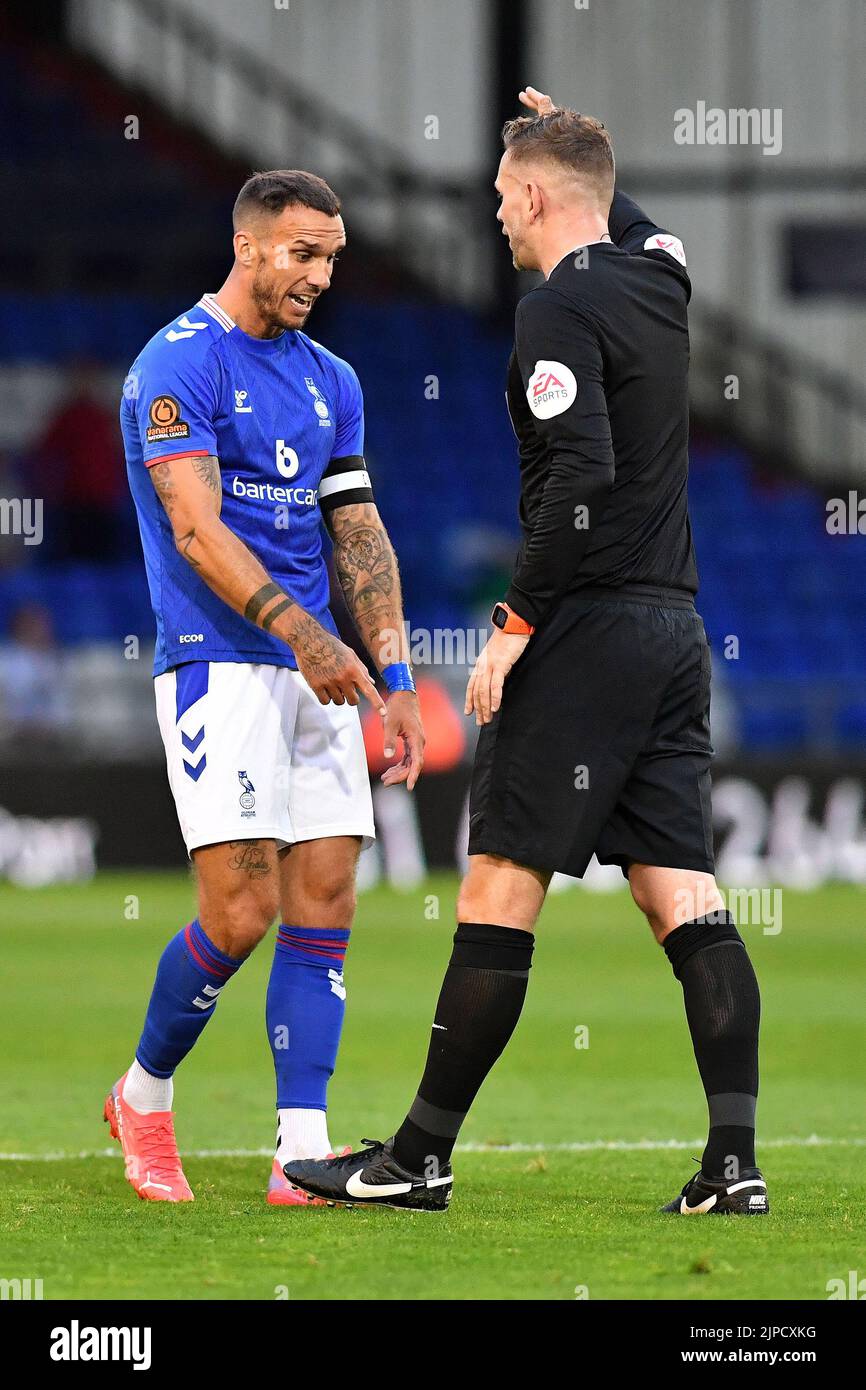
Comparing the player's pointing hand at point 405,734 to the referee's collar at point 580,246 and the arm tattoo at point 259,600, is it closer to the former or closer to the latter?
the arm tattoo at point 259,600

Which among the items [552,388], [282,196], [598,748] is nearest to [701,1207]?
[598,748]

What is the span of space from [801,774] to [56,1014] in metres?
8.02

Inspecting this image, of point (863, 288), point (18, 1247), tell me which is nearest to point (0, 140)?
point (863, 288)

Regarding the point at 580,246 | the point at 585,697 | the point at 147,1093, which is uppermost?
the point at 580,246

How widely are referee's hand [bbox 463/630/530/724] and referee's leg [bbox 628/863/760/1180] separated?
0.51 meters

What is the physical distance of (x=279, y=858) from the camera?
5297mm

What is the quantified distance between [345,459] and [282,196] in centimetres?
70

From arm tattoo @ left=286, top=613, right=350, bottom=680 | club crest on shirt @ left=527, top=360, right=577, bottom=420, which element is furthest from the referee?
arm tattoo @ left=286, top=613, right=350, bottom=680

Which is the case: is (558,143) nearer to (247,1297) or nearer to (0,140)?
(247,1297)

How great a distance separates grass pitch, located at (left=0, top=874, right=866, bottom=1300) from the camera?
13.4 feet

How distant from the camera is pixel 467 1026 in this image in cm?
470

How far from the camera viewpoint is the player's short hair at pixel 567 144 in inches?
189

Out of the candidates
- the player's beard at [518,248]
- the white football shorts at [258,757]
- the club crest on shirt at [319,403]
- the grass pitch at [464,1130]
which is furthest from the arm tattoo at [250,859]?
the player's beard at [518,248]

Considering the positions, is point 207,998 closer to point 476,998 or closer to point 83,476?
point 476,998
